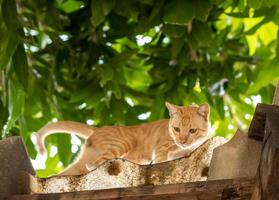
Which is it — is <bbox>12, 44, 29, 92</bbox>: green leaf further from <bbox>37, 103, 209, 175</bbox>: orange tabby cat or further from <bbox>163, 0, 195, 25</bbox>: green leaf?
<bbox>163, 0, 195, 25</bbox>: green leaf

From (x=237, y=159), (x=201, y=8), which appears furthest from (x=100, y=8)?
(x=237, y=159)

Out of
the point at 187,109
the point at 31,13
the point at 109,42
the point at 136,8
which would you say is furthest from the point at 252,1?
the point at 31,13

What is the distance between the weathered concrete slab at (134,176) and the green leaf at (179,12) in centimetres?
206

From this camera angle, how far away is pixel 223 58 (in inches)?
354

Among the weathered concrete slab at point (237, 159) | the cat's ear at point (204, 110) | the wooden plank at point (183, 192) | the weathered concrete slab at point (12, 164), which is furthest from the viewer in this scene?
the cat's ear at point (204, 110)

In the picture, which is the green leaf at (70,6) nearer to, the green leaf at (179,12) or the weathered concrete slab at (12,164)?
the green leaf at (179,12)

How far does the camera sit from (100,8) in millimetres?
6895

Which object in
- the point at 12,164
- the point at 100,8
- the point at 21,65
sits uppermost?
the point at 100,8

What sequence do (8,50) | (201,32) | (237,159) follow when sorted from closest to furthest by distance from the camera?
(237,159), (8,50), (201,32)

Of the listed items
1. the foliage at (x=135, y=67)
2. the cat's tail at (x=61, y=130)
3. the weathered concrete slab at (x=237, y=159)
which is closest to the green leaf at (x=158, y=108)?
the foliage at (x=135, y=67)

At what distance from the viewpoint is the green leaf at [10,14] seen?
6211 mm

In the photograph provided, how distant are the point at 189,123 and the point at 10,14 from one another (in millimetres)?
1496

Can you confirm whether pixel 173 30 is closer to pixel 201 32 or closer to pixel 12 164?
pixel 201 32

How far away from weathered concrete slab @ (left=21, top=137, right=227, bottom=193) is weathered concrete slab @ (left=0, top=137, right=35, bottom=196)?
121 mm
